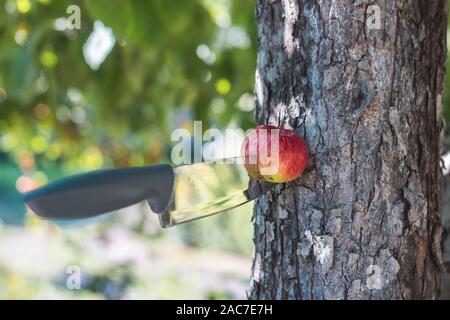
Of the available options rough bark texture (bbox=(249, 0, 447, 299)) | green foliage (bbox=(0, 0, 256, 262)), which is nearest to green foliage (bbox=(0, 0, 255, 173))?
green foliage (bbox=(0, 0, 256, 262))

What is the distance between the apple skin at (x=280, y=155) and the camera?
0.86 m

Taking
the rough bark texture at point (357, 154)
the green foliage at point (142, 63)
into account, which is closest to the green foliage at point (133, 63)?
the green foliage at point (142, 63)

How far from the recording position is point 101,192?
798 mm

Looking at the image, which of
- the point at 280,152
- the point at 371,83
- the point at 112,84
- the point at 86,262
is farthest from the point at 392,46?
the point at 86,262

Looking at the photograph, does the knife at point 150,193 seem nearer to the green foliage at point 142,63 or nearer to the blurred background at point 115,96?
the blurred background at point 115,96

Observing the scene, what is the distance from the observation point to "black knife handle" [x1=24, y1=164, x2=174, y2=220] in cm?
77

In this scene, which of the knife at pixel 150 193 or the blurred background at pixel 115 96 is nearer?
the knife at pixel 150 193

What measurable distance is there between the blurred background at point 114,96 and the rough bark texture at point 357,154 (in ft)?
1.66

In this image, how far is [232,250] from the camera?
17.4 ft

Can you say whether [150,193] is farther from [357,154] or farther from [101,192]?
[357,154]

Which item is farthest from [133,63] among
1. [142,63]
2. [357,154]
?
[357,154]

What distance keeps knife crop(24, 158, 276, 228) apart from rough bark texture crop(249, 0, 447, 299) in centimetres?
8

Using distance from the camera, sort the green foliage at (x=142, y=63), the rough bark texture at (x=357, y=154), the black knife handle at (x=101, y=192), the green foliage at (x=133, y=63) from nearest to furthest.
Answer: the black knife handle at (x=101, y=192)
the rough bark texture at (x=357, y=154)
the green foliage at (x=133, y=63)
the green foliage at (x=142, y=63)
